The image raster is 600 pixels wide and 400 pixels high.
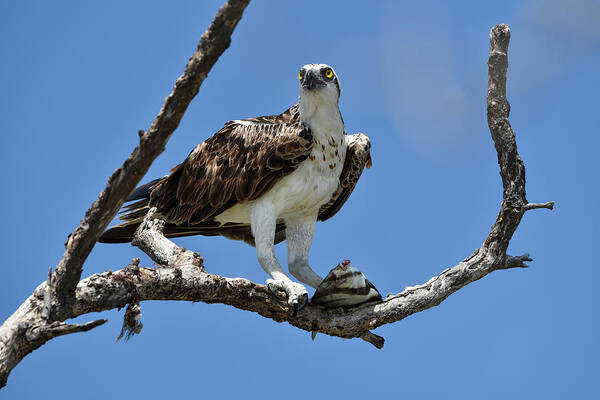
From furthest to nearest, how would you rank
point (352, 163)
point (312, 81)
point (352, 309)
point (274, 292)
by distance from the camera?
1. point (352, 163)
2. point (312, 81)
3. point (352, 309)
4. point (274, 292)

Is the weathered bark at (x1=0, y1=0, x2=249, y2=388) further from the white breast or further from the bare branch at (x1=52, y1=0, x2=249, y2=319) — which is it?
the white breast

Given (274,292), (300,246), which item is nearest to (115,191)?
(274,292)

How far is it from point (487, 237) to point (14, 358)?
4055 mm

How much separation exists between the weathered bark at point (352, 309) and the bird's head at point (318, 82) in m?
1.61

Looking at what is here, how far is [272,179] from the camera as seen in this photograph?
7414 millimetres

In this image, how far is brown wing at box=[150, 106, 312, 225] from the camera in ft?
24.3

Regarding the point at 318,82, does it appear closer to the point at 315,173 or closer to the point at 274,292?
the point at 315,173

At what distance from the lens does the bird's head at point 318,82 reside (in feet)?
24.3

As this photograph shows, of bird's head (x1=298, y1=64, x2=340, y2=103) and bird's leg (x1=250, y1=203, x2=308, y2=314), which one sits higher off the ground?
bird's head (x1=298, y1=64, x2=340, y2=103)

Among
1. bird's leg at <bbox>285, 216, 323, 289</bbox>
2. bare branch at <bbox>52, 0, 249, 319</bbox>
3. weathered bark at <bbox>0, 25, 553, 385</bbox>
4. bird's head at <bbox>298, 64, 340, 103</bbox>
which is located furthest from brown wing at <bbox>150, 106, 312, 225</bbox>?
bare branch at <bbox>52, 0, 249, 319</bbox>

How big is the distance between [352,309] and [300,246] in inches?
54.7

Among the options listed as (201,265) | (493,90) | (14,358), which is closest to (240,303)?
(201,265)

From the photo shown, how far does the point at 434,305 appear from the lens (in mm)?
6855

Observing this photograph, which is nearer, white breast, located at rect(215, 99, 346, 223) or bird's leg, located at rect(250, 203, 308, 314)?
bird's leg, located at rect(250, 203, 308, 314)
